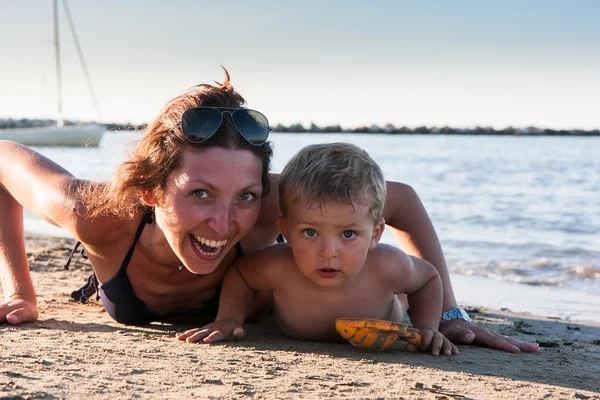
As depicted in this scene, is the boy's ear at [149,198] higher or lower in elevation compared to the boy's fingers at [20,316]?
higher

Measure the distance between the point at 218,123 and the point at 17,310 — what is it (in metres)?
1.53

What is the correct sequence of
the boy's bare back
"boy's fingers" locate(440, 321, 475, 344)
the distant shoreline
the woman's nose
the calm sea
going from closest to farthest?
1. the woman's nose
2. the boy's bare back
3. "boy's fingers" locate(440, 321, 475, 344)
4. the calm sea
5. the distant shoreline

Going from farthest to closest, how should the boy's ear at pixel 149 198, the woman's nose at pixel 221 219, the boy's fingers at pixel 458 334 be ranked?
the boy's fingers at pixel 458 334 → the boy's ear at pixel 149 198 → the woman's nose at pixel 221 219

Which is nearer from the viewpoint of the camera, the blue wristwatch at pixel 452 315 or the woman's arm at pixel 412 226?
the blue wristwatch at pixel 452 315

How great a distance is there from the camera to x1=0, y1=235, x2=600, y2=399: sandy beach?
2.63 meters

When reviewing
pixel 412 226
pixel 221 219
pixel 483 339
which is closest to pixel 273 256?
pixel 221 219

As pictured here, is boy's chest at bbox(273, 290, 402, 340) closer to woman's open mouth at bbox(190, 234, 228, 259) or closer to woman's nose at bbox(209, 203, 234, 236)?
woman's open mouth at bbox(190, 234, 228, 259)

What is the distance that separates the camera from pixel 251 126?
339 cm

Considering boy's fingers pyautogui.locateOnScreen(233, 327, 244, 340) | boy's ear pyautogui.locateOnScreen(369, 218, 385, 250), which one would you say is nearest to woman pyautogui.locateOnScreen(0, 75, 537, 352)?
boy's fingers pyautogui.locateOnScreen(233, 327, 244, 340)

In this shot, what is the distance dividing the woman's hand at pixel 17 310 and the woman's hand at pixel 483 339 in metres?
2.22

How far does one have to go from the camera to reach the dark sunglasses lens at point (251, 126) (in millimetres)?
3359

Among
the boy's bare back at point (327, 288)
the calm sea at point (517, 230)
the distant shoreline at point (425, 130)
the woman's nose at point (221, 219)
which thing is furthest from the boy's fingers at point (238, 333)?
the distant shoreline at point (425, 130)

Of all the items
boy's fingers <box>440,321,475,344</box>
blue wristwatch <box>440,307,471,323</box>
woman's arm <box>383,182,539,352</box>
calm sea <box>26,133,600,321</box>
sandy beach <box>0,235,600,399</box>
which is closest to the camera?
sandy beach <box>0,235,600,399</box>

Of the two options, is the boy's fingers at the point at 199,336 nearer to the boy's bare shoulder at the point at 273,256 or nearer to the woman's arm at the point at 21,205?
the boy's bare shoulder at the point at 273,256
